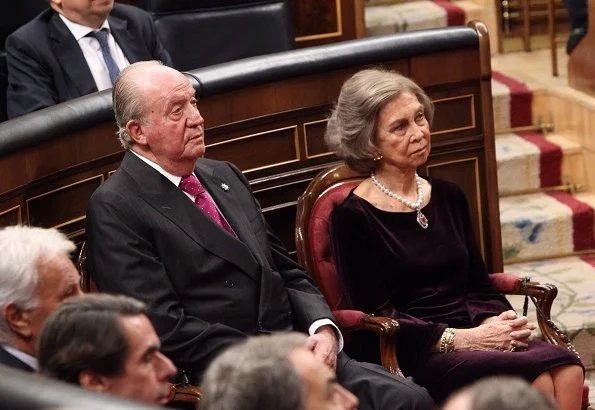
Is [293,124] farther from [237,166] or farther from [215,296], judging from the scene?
[215,296]

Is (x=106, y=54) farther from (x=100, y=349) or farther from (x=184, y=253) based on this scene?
(x=100, y=349)

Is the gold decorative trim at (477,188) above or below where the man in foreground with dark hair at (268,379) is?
below

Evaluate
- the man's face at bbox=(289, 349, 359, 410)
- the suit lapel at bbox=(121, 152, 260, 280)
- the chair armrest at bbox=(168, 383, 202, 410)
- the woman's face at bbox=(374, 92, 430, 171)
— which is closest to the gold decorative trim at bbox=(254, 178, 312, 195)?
the woman's face at bbox=(374, 92, 430, 171)

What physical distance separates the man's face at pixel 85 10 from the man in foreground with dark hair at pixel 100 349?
6.85ft

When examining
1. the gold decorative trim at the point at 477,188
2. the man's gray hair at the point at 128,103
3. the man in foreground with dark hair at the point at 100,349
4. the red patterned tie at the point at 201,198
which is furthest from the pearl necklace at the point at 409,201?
the man in foreground with dark hair at the point at 100,349

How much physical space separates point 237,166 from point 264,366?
6.34 feet

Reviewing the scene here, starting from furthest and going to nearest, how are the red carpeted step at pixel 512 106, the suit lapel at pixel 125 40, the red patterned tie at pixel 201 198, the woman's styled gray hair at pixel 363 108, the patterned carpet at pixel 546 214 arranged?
the red carpeted step at pixel 512 106, the patterned carpet at pixel 546 214, the suit lapel at pixel 125 40, the woman's styled gray hair at pixel 363 108, the red patterned tie at pixel 201 198

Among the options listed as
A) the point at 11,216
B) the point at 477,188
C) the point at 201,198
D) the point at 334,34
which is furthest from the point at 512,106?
the point at 11,216

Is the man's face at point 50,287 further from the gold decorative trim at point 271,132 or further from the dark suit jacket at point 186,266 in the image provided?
the gold decorative trim at point 271,132

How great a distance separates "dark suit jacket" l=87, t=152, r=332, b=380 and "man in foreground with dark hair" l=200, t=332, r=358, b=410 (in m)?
1.05

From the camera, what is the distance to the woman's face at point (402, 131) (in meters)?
3.51

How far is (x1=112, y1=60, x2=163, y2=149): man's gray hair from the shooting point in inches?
125

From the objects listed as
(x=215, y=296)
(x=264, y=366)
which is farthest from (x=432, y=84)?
(x=264, y=366)

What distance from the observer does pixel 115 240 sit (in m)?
3.03
